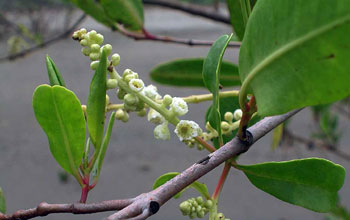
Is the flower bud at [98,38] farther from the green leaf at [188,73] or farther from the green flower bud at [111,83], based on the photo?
the green leaf at [188,73]

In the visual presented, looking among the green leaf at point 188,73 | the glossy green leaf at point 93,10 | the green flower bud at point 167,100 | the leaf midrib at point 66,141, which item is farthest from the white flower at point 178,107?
the glossy green leaf at point 93,10

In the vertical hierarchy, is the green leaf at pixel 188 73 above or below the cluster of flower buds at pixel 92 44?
below

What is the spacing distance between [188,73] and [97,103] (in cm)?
40

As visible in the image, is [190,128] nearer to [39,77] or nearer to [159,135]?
[159,135]

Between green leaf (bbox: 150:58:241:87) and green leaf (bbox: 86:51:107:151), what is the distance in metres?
0.35

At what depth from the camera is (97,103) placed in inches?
14.5

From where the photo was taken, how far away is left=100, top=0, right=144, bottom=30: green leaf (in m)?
0.74

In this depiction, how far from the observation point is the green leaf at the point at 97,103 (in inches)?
13.5

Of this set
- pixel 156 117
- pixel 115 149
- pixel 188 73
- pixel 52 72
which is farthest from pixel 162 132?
pixel 115 149

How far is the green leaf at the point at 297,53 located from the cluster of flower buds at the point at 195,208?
0.13m

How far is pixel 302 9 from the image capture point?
255 millimetres

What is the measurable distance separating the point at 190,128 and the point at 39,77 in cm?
556

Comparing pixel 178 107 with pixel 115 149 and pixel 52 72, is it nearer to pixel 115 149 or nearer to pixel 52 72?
pixel 52 72

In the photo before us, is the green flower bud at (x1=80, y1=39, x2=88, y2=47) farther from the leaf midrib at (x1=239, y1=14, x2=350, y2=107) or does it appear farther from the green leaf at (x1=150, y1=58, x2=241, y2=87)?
the green leaf at (x1=150, y1=58, x2=241, y2=87)
